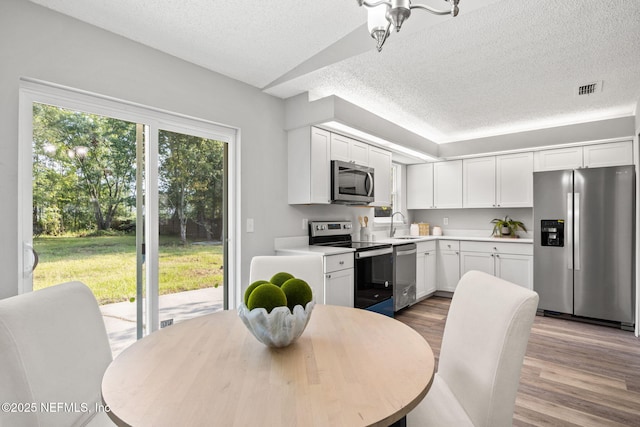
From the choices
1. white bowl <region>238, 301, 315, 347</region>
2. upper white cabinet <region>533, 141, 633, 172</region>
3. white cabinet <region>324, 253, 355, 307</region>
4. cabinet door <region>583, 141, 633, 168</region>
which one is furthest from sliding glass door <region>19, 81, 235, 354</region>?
cabinet door <region>583, 141, 633, 168</region>

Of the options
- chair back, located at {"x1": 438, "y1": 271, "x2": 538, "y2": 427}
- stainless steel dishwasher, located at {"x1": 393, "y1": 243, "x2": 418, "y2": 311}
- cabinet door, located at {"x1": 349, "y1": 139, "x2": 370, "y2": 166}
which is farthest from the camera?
stainless steel dishwasher, located at {"x1": 393, "y1": 243, "x2": 418, "y2": 311}

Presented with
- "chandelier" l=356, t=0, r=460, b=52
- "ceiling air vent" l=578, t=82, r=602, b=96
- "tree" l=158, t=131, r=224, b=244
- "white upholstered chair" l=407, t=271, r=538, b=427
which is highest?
"ceiling air vent" l=578, t=82, r=602, b=96

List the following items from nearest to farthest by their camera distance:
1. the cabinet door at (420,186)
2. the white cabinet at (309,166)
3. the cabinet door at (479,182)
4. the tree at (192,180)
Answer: the tree at (192,180) → the white cabinet at (309,166) → the cabinet door at (479,182) → the cabinet door at (420,186)

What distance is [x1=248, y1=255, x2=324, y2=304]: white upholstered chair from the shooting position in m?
1.99

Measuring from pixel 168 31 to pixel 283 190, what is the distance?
165 cm

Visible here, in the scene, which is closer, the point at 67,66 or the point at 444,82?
the point at 67,66

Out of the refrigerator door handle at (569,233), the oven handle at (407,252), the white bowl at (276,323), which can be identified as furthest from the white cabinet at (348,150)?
the white bowl at (276,323)

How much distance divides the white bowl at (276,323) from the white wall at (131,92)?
160 cm

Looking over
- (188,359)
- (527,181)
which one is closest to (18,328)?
(188,359)

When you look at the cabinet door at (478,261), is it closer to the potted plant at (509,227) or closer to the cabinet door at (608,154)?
the potted plant at (509,227)

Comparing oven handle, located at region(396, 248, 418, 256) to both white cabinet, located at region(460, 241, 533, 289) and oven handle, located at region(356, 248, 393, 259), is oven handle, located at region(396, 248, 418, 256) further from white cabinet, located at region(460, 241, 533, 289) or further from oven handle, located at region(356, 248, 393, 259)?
white cabinet, located at region(460, 241, 533, 289)

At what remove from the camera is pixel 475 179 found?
4.98 meters

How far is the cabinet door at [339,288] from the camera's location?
292 cm

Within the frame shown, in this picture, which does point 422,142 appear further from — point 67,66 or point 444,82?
point 67,66
